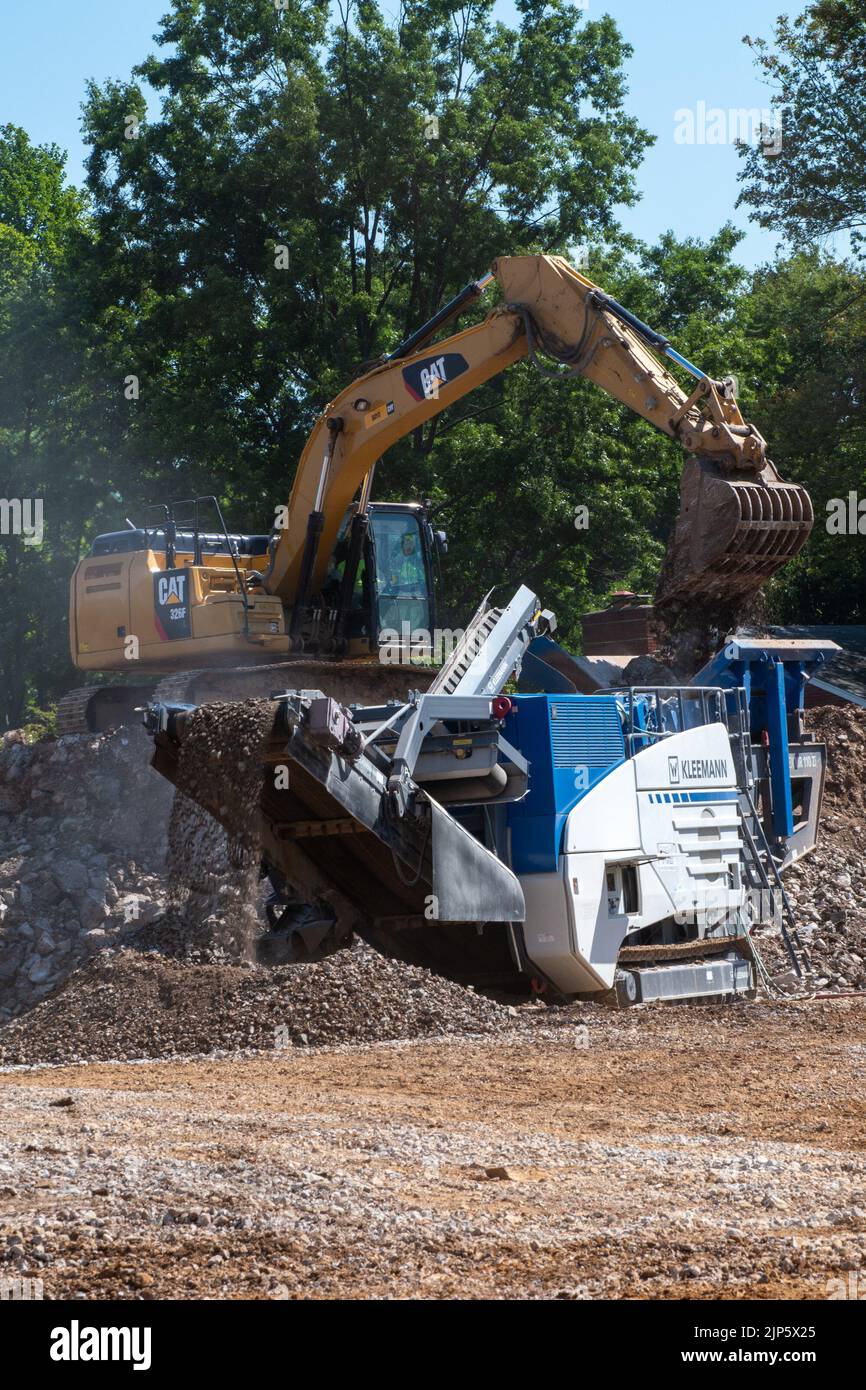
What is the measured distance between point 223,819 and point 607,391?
7.24 m

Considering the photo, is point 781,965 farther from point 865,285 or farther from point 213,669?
point 865,285

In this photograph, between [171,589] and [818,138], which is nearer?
[171,589]

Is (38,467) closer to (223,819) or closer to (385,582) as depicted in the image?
(385,582)

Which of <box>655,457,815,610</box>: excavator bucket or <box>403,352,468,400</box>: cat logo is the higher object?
<box>403,352,468,400</box>: cat logo

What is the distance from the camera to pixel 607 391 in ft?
50.3

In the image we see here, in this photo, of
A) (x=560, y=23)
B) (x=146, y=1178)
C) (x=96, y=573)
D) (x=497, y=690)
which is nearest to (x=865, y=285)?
(x=560, y=23)

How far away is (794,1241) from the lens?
4691 mm

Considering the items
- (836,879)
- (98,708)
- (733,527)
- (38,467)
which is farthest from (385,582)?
(38,467)

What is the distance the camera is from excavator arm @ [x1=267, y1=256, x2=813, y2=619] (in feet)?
46.8

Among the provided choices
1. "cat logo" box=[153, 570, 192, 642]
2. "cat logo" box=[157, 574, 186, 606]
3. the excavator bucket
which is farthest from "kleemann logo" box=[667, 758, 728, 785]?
"cat logo" box=[157, 574, 186, 606]

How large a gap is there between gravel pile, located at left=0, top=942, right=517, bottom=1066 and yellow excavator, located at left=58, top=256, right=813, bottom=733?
494 centimetres

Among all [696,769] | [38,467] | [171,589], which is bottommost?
[696,769]

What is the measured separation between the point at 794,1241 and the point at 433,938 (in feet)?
21.0
